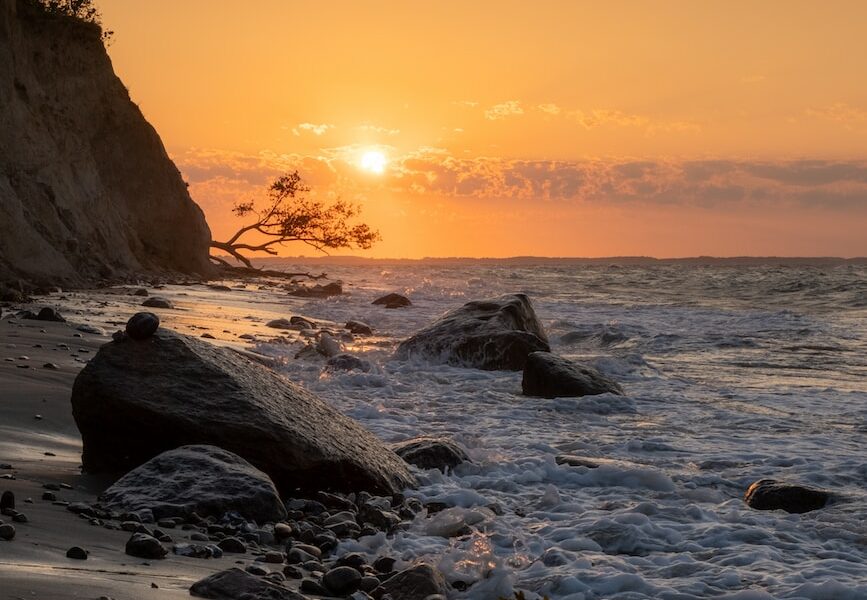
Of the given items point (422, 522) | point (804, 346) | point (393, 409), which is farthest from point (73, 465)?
A: point (804, 346)

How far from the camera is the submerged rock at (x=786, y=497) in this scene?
573 cm

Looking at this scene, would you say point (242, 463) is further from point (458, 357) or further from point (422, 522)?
point (458, 357)

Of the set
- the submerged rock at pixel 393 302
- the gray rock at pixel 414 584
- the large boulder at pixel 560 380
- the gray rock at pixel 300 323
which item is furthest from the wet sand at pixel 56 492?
the submerged rock at pixel 393 302

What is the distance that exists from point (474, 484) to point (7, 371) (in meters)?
4.10

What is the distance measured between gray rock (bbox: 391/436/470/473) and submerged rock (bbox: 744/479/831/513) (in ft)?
6.80

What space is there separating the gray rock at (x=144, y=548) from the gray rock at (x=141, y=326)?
2.12 meters

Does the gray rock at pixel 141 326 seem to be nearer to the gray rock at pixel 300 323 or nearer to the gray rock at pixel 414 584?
the gray rock at pixel 414 584

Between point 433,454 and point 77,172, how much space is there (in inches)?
856

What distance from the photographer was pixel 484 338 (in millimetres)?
13406

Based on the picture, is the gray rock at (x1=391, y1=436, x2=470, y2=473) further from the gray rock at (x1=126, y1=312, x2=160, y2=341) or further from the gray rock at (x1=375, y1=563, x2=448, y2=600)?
the gray rock at (x1=375, y1=563, x2=448, y2=600)

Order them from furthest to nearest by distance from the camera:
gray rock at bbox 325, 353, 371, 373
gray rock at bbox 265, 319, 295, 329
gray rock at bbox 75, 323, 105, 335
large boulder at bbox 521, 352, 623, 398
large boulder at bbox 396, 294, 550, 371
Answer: gray rock at bbox 265, 319, 295, 329
large boulder at bbox 396, 294, 550, 371
gray rock at bbox 325, 353, 371, 373
gray rock at bbox 75, 323, 105, 335
large boulder at bbox 521, 352, 623, 398

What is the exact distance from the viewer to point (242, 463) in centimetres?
516

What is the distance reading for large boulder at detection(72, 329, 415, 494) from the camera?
18.0 feet

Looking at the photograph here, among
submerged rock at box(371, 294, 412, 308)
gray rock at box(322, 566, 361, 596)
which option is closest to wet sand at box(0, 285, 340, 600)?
gray rock at box(322, 566, 361, 596)
